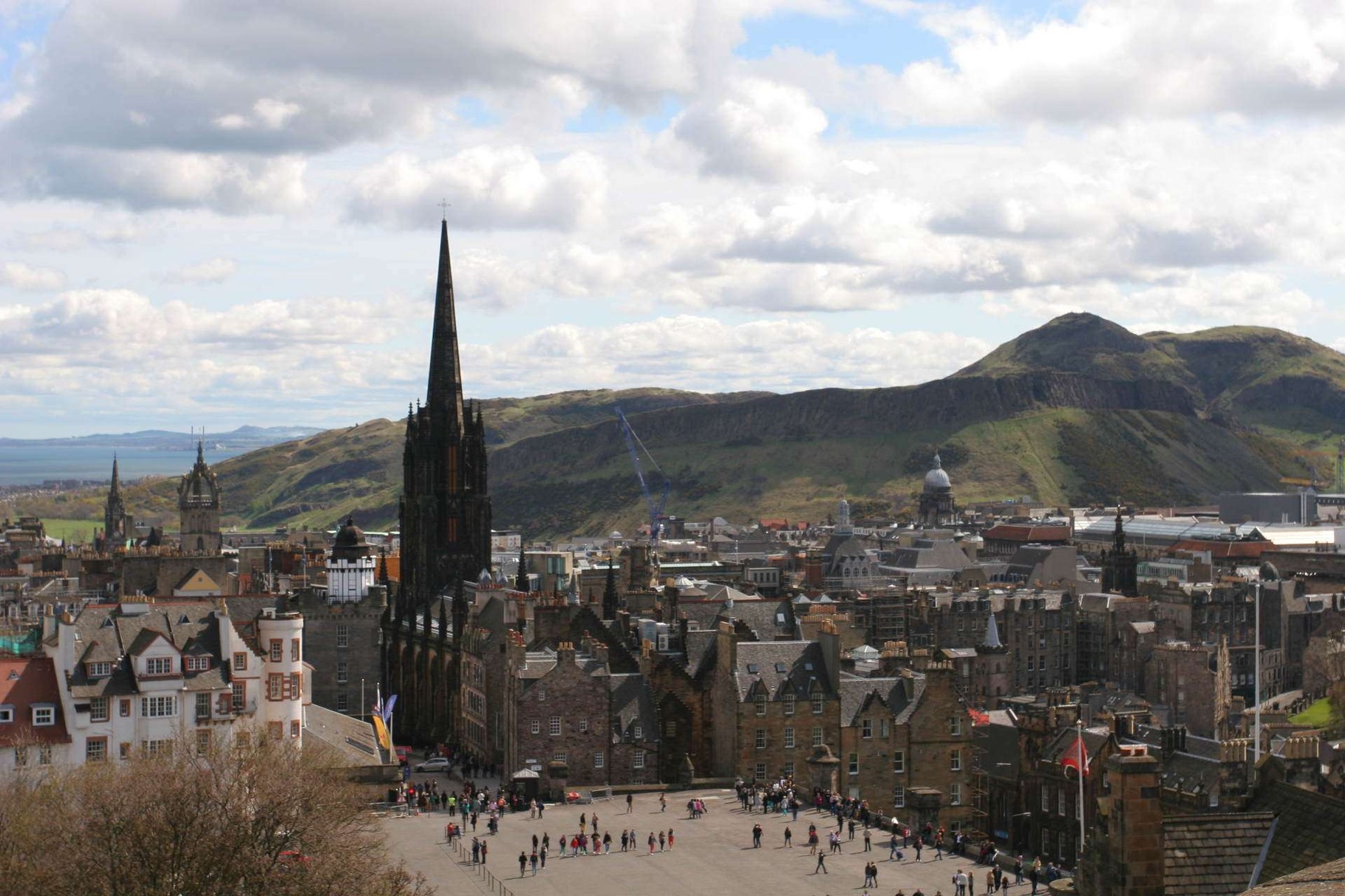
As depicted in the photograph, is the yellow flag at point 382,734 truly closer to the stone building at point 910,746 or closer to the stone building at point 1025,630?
the stone building at point 910,746

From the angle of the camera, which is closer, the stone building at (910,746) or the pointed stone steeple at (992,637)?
the stone building at (910,746)

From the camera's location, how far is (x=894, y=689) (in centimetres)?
7731

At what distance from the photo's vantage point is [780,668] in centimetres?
7638

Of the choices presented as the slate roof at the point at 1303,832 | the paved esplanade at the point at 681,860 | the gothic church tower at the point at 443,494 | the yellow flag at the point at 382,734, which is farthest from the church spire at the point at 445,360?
the slate roof at the point at 1303,832

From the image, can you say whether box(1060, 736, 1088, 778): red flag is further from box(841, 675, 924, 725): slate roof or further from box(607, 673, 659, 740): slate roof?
box(607, 673, 659, 740): slate roof

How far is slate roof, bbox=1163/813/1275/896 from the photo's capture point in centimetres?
2603

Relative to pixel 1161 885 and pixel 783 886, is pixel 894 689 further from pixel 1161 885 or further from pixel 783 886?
pixel 1161 885

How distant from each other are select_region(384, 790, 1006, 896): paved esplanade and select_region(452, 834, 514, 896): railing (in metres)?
0.25

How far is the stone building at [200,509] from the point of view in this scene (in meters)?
167

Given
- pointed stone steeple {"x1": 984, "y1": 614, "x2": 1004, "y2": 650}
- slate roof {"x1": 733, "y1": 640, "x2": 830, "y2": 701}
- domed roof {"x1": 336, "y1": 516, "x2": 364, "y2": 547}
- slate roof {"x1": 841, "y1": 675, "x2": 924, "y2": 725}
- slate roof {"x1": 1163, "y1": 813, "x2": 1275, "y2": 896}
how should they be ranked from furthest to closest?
pointed stone steeple {"x1": 984, "y1": 614, "x2": 1004, "y2": 650} → domed roof {"x1": 336, "y1": 516, "x2": 364, "y2": 547} → slate roof {"x1": 841, "y1": 675, "x2": 924, "y2": 725} → slate roof {"x1": 733, "y1": 640, "x2": 830, "y2": 701} → slate roof {"x1": 1163, "y1": 813, "x2": 1275, "y2": 896}

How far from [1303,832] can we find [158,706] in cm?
4716

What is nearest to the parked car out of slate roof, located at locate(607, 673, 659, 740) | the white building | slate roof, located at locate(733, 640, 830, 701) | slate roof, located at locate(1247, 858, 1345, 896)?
slate roof, located at locate(607, 673, 659, 740)

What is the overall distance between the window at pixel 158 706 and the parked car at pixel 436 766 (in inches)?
880

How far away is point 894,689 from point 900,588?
87386 millimetres
